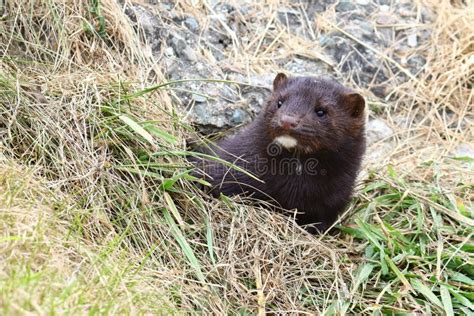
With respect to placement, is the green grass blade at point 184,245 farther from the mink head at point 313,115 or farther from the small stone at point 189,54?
the small stone at point 189,54

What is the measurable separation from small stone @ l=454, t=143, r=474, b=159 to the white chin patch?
6.62 feet

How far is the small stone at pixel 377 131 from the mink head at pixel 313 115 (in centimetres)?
129

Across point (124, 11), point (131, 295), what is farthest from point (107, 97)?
point (131, 295)

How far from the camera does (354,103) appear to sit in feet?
14.1

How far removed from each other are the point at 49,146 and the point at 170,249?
930 millimetres

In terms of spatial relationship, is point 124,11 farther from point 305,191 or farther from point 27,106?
point 305,191

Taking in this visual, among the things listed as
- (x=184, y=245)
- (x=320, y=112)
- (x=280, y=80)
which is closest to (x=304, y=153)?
(x=320, y=112)

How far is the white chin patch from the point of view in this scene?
4.07 m

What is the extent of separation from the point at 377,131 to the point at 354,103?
4.86 ft

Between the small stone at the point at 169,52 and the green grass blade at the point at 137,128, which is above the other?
the green grass blade at the point at 137,128

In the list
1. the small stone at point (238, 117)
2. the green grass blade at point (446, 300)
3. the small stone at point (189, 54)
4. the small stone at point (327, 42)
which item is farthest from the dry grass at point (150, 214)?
the small stone at point (327, 42)

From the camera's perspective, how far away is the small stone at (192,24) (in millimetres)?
5484

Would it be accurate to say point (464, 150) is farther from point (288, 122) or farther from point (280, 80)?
point (288, 122)

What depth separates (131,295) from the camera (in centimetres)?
294
